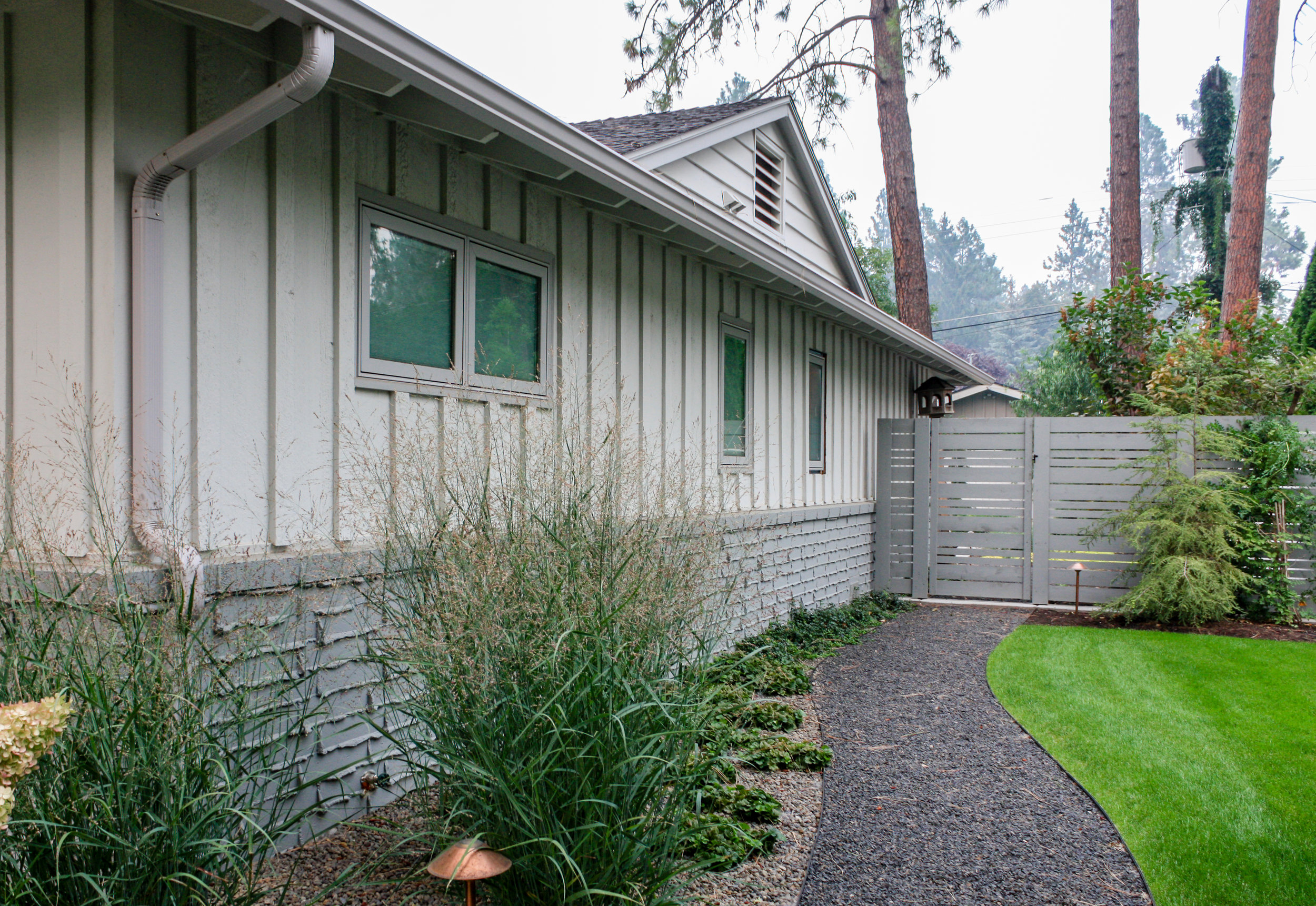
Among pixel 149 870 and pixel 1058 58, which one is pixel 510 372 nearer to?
pixel 149 870

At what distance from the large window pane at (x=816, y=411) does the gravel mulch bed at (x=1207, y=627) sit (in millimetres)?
2486

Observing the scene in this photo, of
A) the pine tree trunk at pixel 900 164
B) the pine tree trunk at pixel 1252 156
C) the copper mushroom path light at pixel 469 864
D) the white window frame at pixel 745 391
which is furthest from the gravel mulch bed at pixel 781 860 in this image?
the pine tree trunk at pixel 1252 156

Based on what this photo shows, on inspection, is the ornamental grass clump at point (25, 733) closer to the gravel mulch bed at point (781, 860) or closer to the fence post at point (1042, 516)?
the gravel mulch bed at point (781, 860)

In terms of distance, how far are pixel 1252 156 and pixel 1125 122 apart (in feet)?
5.89

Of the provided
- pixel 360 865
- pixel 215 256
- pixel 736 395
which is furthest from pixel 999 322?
pixel 360 865

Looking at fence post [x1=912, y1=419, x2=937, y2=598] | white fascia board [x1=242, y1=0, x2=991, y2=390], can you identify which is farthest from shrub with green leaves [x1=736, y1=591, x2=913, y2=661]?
white fascia board [x1=242, y1=0, x2=991, y2=390]

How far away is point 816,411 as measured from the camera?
782 centimetres

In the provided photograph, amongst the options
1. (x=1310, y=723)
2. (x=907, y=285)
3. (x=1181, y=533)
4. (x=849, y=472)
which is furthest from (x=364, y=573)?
(x=907, y=285)

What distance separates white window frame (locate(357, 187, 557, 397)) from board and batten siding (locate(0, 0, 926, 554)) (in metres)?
0.05

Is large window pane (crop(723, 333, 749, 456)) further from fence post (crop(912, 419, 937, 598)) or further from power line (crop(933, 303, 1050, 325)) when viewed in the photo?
power line (crop(933, 303, 1050, 325))

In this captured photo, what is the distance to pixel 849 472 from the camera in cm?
858

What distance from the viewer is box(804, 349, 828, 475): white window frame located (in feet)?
24.5

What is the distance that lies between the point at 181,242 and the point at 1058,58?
51.9 m

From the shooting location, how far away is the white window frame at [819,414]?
748cm
